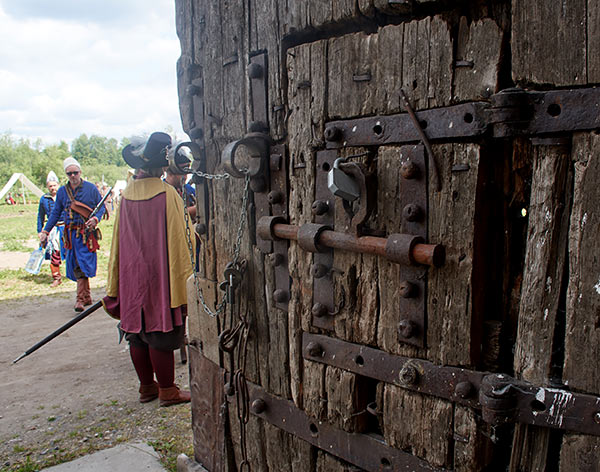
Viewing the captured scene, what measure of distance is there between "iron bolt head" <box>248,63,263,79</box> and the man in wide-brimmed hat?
188cm

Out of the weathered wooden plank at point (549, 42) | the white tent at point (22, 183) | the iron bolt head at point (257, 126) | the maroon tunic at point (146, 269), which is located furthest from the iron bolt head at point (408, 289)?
the white tent at point (22, 183)

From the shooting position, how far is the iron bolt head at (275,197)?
1959 mm

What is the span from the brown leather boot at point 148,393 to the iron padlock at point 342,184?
3258 mm

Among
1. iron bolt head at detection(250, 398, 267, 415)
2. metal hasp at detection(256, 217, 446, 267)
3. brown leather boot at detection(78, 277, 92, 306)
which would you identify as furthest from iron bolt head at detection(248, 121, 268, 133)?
brown leather boot at detection(78, 277, 92, 306)

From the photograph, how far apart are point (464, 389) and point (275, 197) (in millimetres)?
975

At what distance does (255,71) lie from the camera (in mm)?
1938

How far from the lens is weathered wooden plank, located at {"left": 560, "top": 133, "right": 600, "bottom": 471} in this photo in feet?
3.87

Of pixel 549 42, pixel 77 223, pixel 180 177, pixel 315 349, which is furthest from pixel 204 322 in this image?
pixel 77 223

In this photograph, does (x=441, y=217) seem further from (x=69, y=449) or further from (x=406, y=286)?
(x=69, y=449)

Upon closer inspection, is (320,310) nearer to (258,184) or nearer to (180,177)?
(258,184)

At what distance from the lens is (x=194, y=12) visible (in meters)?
2.24

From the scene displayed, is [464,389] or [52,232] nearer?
[464,389]

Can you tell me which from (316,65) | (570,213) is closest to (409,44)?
(316,65)

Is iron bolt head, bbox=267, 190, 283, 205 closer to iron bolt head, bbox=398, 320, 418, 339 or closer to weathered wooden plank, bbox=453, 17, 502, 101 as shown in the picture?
iron bolt head, bbox=398, 320, 418, 339
